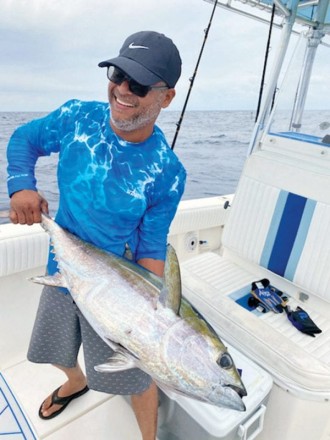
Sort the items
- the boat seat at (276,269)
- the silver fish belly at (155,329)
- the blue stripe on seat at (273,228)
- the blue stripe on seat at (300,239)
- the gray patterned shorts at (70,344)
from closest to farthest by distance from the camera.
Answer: the silver fish belly at (155,329)
the gray patterned shorts at (70,344)
the boat seat at (276,269)
the blue stripe on seat at (300,239)
the blue stripe on seat at (273,228)

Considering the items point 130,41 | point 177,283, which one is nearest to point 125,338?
point 177,283

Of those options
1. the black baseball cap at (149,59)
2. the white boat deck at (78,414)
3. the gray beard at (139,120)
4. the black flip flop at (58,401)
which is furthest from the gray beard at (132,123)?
the black flip flop at (58,401)

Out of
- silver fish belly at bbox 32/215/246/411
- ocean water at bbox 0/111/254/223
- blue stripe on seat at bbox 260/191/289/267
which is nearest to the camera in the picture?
silver fish belly at bbox 32/215/246/411

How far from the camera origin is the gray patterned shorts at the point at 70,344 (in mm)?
1492

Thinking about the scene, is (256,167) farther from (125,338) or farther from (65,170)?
(125,338)

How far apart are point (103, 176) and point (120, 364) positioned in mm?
691

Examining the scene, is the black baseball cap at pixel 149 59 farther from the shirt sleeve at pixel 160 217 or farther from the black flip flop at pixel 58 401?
the black flip flop at pixel 58 401

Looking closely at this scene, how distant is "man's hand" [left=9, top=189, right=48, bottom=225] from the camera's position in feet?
3.96

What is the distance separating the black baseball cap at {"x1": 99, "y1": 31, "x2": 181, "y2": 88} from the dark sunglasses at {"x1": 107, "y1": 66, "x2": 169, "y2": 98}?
0.06ft

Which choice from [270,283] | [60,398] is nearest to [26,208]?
[60,398]

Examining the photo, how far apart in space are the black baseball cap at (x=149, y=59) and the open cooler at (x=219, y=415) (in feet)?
4.19

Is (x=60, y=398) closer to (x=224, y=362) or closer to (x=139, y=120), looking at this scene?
(x=224, y=362)

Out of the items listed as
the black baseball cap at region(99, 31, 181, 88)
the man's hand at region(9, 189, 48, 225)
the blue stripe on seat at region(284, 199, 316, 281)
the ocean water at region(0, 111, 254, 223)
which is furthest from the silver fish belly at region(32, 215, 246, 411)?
the ocean water at region(0, 111, 254, 223)

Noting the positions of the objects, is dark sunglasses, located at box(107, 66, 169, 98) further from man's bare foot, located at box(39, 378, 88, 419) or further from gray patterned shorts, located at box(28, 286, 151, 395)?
man's bare foot, located at box(39, 378, 88, 419)
